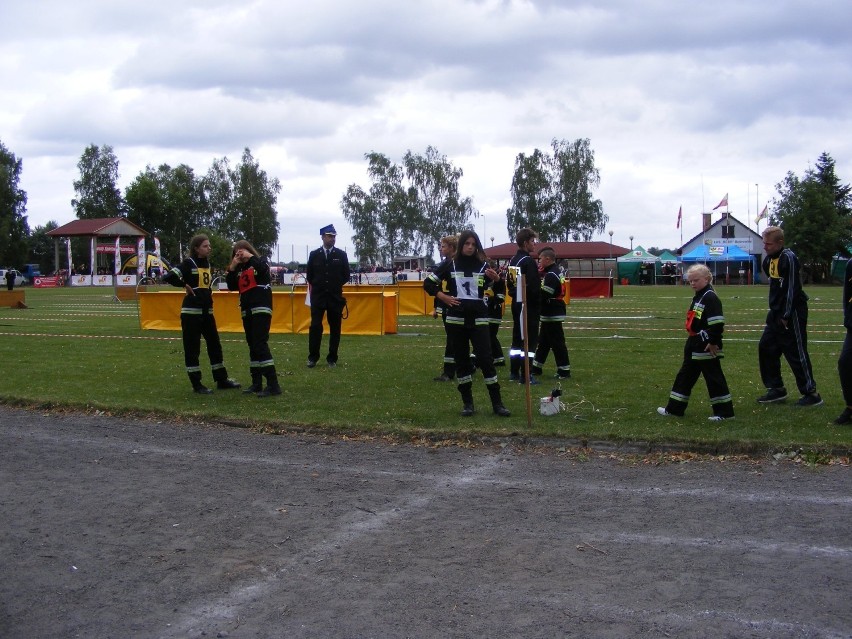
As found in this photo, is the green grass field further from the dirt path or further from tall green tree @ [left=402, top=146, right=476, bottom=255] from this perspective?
tall green tree @ [left=402, top=146, right=476, bottom=255]

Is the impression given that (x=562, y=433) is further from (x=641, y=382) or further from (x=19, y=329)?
(x=19, y=329)

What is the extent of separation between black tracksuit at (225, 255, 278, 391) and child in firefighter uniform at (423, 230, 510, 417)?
8.95 ft

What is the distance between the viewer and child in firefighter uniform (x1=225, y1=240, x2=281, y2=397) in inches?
431

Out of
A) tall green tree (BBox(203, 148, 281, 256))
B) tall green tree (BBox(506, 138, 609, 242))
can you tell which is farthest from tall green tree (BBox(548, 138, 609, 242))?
tall green tree (BBox(203, 148, 281, 256))

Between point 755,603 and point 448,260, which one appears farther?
point 448,260

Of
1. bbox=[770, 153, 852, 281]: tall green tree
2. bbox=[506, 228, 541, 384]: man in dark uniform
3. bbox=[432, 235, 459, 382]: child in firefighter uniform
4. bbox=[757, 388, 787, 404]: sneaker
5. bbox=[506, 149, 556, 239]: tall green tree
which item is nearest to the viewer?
bbox=[757, 388, 787, 404]: sneaker

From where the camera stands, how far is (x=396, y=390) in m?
11.2

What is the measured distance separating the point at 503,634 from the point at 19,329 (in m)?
21.6

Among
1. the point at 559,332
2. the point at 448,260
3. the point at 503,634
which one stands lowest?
the point at 503,634

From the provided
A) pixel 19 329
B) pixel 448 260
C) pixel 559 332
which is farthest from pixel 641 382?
pixel 19 329

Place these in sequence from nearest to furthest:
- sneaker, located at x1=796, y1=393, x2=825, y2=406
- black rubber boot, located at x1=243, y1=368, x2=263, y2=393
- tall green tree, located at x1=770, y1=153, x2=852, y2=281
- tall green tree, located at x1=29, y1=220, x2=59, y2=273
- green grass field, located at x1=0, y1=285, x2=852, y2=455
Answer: green grass field, located at x1=0, y1=285, x2=852, y2=455 < sneaker, located at x1=796, y1=393, x2=825, y2=406 < black rubber boot, located at x1=243, y1=368, x2=263, y2=393 < tall green tree, located at x1=770, y1=153, x2=852, y2=281 < tall green tree, located at x1=29, y1=220, x2=59, y2=273

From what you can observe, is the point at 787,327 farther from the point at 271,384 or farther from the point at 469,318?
the point at 271,384

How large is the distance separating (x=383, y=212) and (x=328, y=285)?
75726 mm

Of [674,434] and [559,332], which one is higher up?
[559,332]
